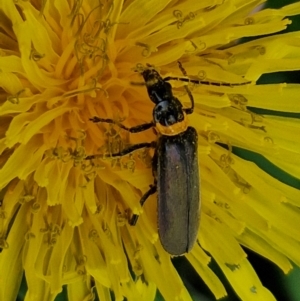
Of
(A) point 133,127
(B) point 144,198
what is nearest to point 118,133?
(A) point 133,127

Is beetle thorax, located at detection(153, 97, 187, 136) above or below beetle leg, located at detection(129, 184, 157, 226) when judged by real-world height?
above

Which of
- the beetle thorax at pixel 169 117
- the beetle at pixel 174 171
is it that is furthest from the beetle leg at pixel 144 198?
the beetle thorax at pixel 169 117

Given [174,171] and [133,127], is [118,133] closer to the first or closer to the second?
[133,127]

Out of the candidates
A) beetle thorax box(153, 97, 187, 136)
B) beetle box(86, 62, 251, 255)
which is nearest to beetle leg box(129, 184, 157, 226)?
beetle box(86, 62, 251, 255)

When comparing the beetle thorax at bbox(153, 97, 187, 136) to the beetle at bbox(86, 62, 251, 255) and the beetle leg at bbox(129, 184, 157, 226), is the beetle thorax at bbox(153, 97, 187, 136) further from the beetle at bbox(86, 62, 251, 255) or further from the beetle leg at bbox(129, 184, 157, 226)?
the beetle leg at bbox(129, 184, 157, 226)
